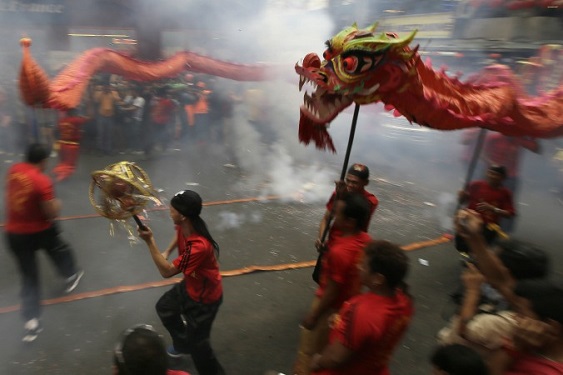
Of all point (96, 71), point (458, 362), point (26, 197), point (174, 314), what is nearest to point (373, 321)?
point (458, 362)

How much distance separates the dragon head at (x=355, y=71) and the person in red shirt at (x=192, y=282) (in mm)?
1120

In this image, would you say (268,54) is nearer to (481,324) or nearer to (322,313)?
(322,313)

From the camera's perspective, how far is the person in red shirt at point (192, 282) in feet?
8.21

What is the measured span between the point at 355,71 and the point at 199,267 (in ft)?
5.18

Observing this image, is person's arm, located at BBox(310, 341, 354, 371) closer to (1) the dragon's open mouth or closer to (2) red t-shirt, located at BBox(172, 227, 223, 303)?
(2) red t-shirt, located at BBox(172, 227, 223, 303)

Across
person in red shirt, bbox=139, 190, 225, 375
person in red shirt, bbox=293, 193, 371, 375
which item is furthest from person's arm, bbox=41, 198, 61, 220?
person in red shirt, bbox=293, 193, 371, 375

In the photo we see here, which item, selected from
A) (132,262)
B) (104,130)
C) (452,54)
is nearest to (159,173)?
(104,130)

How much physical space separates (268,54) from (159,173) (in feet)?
9.87

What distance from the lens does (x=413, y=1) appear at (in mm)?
9758

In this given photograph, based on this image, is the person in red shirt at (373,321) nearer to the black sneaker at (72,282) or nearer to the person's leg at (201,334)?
the person's leg at (201,334)

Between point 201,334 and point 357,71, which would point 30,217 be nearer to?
point 201,334

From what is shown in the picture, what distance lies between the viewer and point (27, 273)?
3.39 meters

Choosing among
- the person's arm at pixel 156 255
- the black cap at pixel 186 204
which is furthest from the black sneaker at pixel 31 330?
the black cap at pixel 186 204

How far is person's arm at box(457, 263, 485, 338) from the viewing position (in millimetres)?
2068
